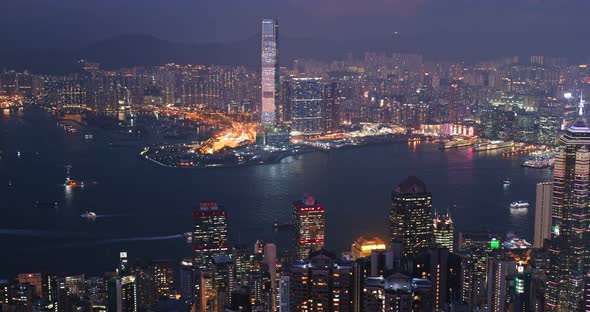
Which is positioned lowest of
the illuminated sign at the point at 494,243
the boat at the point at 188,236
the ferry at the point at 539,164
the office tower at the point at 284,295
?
the boat at the point at 188,236

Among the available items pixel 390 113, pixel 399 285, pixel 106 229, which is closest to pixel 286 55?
pixel 390 113

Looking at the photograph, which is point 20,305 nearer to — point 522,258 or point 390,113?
point 522,258

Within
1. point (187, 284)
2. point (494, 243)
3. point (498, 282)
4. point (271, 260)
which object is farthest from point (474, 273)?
point (187, 284)

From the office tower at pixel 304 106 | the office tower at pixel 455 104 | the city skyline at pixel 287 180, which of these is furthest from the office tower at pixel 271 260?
the office tower at pixel 455 104

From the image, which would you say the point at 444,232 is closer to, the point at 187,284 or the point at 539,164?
the point at 187,284

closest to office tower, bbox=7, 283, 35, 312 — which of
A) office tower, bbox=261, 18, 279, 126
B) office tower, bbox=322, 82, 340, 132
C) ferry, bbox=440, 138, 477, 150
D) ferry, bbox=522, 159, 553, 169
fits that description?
ferry, bbox=522, 159, 553, 169

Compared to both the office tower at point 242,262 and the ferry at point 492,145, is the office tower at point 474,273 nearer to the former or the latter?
the office tower at point 242,262
